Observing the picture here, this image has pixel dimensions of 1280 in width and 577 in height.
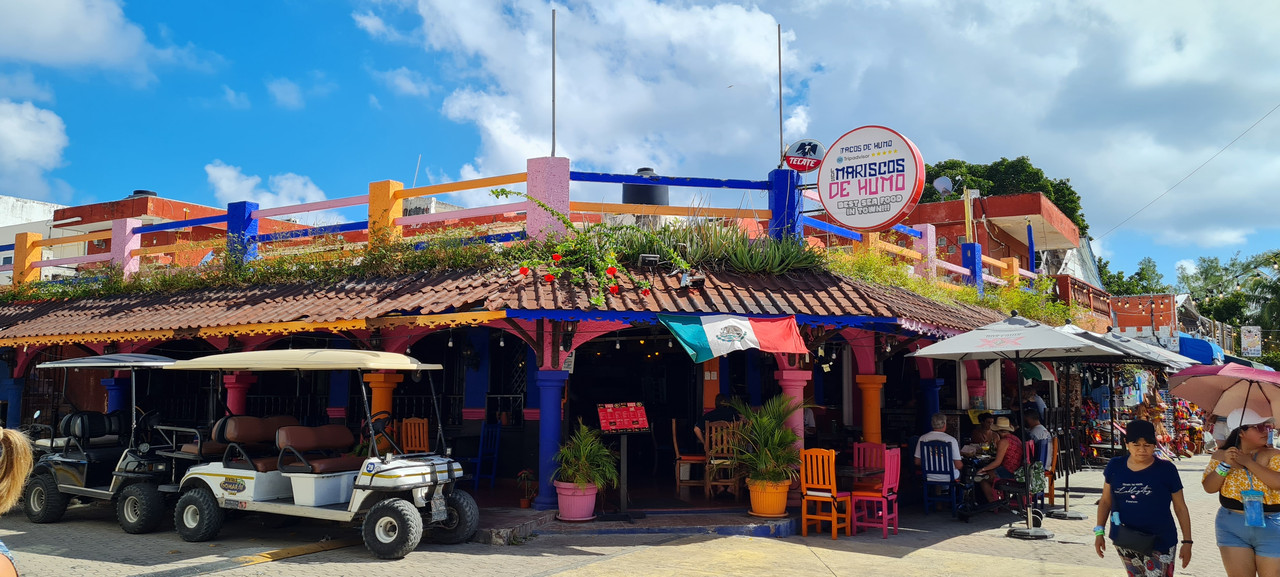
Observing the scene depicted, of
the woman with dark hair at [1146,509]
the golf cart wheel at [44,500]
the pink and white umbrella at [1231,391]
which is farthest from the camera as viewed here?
the golf cart wheel at [44,500]

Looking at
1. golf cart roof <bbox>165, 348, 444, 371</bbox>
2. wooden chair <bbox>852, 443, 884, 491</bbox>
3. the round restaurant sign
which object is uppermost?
the round restaurant sign

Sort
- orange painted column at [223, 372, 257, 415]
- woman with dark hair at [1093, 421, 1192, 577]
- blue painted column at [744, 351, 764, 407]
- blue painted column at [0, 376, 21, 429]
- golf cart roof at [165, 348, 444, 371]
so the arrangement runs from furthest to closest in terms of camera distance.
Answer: blue painted column at [0, 376, 21, 429] < blue painted column at [744, 351, 764, 407] < orange painted column at [223, 372, 257, 415] < golf cart roof at [165, 348, 444, 371] < woman with dark hair at [1093, 421, 1192, 577]

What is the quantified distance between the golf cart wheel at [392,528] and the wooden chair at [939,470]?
635 cm

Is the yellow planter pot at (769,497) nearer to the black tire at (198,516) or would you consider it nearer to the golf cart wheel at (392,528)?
the golf cart wheel at (392,528)

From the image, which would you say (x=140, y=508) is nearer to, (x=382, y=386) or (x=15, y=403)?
(x=382, y=386)

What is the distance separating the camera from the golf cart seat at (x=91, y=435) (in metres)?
10.3

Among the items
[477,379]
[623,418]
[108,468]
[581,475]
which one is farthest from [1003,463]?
[108,468]

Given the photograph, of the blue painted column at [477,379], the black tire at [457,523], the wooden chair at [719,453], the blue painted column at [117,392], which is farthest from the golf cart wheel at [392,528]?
the blue painted column at [117,392]

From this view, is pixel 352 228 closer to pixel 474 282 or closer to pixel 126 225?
pixel 474 282

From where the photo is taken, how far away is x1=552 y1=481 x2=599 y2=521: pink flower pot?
31.8 ft

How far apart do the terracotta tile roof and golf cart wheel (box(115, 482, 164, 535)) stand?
2.11m

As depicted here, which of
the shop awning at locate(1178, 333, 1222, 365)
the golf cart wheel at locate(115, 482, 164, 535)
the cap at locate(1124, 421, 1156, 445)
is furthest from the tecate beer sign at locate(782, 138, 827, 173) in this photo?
the shop awning at locate(1178, 333, 1222, 365)

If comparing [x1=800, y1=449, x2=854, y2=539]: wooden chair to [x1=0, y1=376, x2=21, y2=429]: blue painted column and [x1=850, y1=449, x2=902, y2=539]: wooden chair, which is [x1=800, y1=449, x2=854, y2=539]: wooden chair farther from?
[x1=0, y1=376, x2=21, y2=429]: blue painted column

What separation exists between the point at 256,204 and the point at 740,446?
28.7 ft
